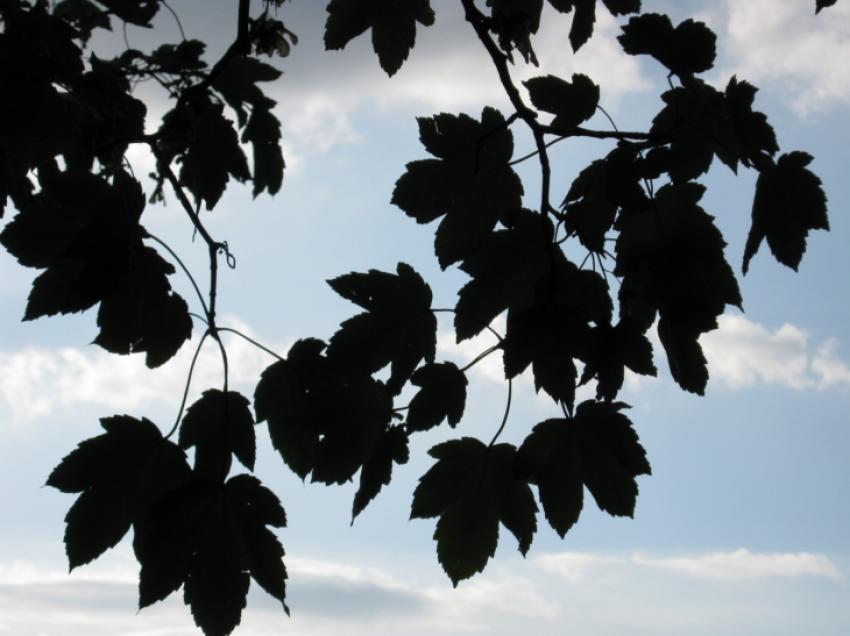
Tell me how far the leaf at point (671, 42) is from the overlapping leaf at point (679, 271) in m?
0.27

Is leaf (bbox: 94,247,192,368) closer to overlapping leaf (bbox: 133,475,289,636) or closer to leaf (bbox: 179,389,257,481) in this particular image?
leaf (bbox: 179,389,257,481)

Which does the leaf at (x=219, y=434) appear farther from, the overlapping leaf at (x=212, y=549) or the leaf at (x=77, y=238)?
the leaf at (x=77, y=238)

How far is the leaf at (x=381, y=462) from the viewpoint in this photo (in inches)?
79.9

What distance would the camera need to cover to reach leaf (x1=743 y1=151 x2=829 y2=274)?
199 centimetres

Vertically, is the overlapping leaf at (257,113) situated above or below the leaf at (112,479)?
above

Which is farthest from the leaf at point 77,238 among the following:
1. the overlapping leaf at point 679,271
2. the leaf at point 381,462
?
the overlapping leaf at point 679,271

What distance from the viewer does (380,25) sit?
2189 millimetres

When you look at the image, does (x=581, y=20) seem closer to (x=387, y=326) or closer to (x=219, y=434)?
(x=387, y=326)

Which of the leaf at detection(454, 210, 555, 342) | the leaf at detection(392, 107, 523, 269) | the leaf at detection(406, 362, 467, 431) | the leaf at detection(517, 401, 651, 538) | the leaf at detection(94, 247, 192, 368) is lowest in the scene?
the leaf at detection(517, 401, 651, 538)

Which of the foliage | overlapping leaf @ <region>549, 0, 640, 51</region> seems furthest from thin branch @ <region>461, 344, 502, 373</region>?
overlapping leaf @ <region>549, 0, 640, 51</region>

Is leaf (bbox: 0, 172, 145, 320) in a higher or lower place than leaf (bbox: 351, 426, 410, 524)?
higher

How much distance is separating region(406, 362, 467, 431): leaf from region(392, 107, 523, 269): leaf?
270mm

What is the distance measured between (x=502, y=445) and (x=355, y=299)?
46cm

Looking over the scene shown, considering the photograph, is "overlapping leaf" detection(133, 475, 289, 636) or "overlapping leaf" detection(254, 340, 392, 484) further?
"overlapping leaf" detection(254, 340, 392, 484)
